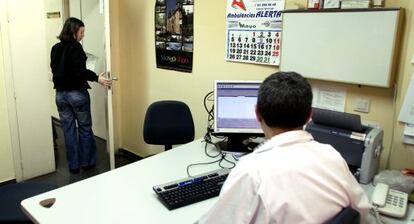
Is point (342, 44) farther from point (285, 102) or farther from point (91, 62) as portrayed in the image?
point (91, 62)

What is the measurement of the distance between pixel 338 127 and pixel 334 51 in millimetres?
478

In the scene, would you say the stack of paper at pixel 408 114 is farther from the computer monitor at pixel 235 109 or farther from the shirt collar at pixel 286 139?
the shirt collar at pixel 286 139

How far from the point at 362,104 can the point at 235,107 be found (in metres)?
0.74

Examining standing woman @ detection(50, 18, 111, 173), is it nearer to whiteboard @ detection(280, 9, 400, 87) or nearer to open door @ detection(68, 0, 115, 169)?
open door @ detection(68, 0, 115, 169)

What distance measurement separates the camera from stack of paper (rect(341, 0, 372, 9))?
6.15ft

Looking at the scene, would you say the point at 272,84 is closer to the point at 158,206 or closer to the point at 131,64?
the point at 158,206

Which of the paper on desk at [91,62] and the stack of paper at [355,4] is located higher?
the stack of paper at [355,4]

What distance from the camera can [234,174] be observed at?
3.48 feet

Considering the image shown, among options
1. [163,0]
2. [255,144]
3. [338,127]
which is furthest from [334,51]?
[163,0]

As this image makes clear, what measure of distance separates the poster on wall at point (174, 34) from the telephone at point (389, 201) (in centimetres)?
188

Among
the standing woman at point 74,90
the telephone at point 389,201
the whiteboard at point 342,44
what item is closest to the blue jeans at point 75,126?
the standing woman at point 74,90

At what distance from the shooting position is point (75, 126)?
344cm

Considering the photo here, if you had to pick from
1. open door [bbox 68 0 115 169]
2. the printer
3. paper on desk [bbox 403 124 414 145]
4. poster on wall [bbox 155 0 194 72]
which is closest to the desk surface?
the printer

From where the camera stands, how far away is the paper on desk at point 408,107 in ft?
→ 5.74
